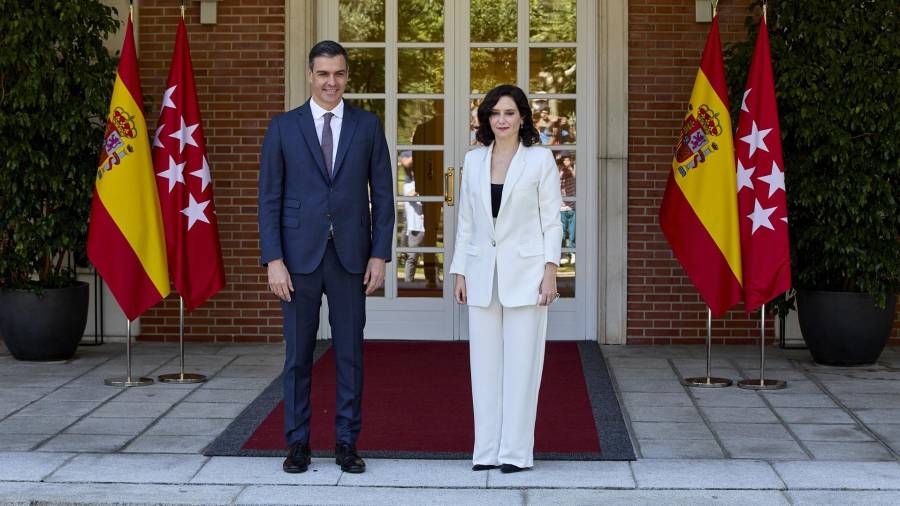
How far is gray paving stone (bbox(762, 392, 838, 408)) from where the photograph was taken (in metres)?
6.27

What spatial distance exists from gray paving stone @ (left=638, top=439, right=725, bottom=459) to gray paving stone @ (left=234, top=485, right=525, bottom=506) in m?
0.87

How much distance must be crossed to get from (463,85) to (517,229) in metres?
3.90

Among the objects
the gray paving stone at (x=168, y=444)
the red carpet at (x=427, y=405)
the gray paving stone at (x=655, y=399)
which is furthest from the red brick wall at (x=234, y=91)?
the gray paving stone at (x=168, y=444)

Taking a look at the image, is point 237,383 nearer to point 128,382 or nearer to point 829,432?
point 128,382

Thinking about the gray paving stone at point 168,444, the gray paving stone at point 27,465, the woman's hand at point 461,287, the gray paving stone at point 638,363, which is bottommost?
the gray paving stone at point 27,465

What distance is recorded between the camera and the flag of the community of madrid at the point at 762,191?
666 centimetres

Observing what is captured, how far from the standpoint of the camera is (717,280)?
676cm

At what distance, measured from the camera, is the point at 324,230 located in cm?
473

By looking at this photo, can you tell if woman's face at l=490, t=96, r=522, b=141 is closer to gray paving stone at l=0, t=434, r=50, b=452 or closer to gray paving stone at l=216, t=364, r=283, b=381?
gray paving stone at l=0, t=434, r=50, b=452

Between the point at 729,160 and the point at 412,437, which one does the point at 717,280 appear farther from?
the point at 412,437

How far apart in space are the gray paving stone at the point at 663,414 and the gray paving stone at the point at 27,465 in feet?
8.50

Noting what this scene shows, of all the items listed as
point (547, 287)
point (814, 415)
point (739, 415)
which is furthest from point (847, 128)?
point (547, 287)

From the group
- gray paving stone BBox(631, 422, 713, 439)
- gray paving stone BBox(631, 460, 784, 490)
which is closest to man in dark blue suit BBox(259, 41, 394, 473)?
gray paving stone BBox(631, 460, 784, 490)

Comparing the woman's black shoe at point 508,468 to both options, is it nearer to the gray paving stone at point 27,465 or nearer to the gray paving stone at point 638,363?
the gray paving stone at point 27,465
